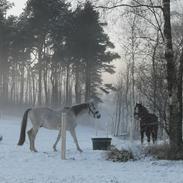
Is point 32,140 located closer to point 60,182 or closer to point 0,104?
point 60,182

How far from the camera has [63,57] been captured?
53.9 metres

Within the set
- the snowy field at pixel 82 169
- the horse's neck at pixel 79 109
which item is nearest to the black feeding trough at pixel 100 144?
the horse's neck at pixel 79 109

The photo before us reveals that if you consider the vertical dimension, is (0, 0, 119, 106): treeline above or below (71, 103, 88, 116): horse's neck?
above

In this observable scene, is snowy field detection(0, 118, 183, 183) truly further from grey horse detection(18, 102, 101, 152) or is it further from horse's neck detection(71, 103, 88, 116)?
horse's neck detection(71, 103, 88, 116)

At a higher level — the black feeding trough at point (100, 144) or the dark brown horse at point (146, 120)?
the dark brown horse at point (146, 120)

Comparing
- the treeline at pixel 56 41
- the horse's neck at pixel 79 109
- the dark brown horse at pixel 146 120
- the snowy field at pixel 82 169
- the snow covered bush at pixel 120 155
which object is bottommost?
the snowy field at pixel 82 169

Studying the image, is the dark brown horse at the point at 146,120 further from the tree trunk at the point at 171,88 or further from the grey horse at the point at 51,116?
the tree trunk at the point at 171,88

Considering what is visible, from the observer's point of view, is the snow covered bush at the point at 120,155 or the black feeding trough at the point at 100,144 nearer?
the snow covered bush at the point at 120,155

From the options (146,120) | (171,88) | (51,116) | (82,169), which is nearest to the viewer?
(82,169)

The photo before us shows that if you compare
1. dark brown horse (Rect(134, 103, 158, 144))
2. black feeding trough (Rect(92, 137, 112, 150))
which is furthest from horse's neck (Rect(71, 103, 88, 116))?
dark brown horse (Rect(134, 103, 158, 144))

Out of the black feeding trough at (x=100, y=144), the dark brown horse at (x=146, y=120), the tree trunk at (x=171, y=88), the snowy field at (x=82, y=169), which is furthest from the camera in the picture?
the dark brown horse at (x=146, y=120)

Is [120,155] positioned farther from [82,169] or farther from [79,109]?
[79,109]

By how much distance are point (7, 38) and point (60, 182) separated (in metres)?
49.0

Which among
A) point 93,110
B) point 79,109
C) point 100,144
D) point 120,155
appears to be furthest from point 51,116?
point 120,155
